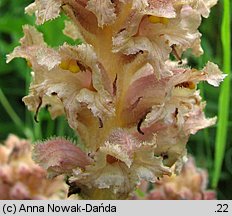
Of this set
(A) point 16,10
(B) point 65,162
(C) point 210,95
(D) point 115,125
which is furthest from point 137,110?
(A) point 16,10

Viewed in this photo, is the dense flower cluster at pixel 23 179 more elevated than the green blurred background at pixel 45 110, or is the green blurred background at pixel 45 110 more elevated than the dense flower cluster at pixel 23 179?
the green blurred background at pixel 45 110

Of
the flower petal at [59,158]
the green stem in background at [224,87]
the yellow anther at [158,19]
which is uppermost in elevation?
the green stem in background at [224,87]

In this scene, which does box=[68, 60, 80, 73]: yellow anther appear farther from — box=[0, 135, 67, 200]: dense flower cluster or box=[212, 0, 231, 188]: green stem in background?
box=[0, 135, 67, 200]: dense flower cluster

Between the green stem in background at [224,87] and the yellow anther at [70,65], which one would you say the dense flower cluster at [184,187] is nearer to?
the green stem in background at [224,87]

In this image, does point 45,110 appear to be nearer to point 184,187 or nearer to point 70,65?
point 184,187

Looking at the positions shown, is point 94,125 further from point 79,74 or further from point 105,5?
point 105,5

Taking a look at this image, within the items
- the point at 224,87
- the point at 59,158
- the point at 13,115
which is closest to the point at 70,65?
the point at 59,158

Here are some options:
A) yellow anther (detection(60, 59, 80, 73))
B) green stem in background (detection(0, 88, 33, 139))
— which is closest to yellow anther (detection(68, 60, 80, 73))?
yellow anther (detection(60, 59, 80, 73))

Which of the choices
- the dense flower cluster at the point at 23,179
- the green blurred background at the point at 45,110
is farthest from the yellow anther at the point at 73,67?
the green blurred background at the point at 45,110
